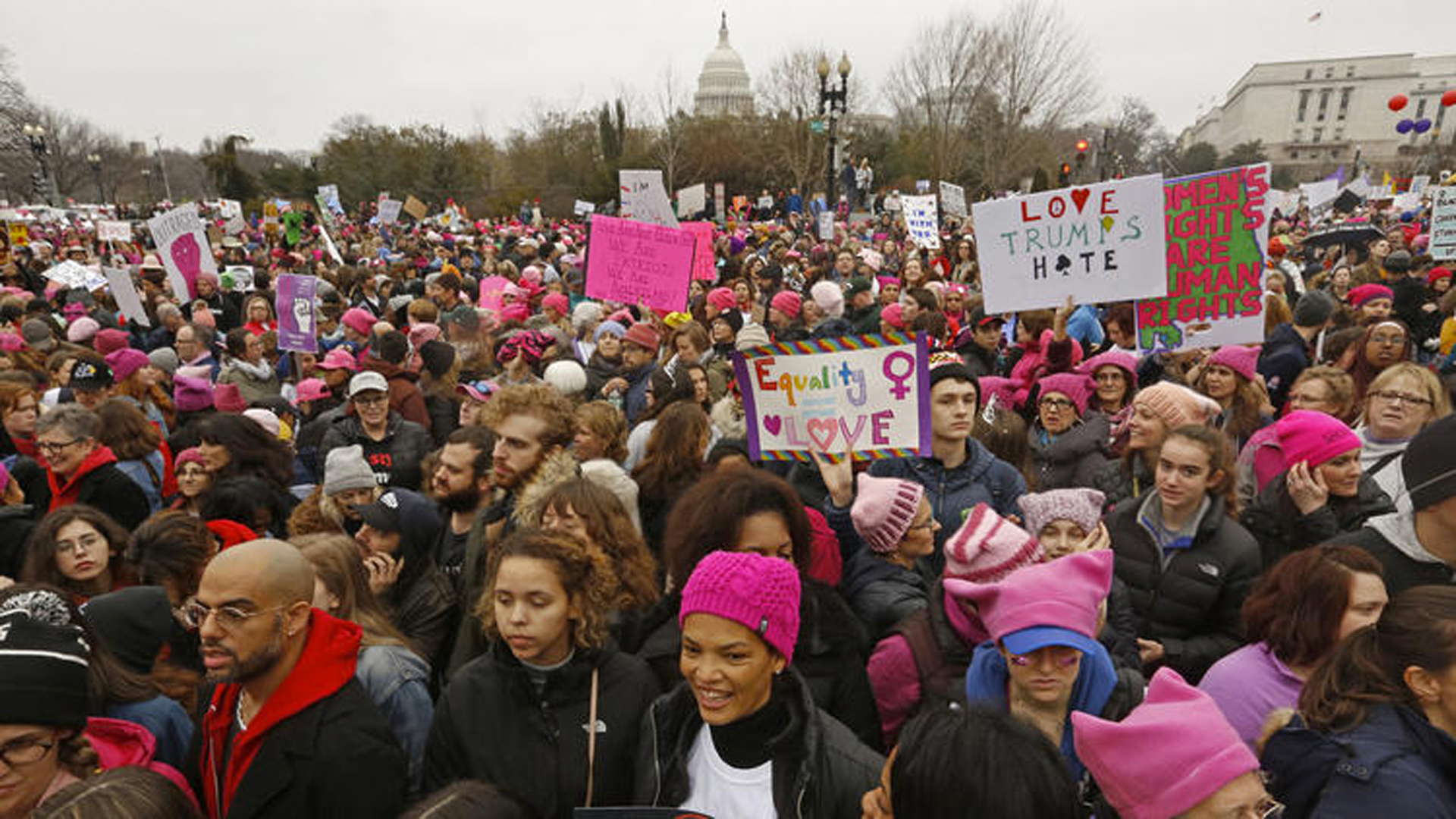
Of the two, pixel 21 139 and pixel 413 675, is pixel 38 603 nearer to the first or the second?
pixel 413 675

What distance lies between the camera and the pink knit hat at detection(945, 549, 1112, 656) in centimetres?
213

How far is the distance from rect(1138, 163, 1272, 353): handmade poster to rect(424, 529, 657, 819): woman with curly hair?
4.84m

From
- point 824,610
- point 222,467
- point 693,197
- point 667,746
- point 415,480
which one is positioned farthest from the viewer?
point 693,197

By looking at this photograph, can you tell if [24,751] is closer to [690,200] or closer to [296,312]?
[296,312]

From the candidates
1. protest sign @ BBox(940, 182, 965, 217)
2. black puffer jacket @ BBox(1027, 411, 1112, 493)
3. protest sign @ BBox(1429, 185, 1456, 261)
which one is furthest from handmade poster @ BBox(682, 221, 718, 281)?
protest sign @ BBox(1429, 185, 1456, 261)

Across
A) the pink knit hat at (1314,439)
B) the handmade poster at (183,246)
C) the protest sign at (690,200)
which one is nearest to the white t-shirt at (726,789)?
the pink knit hat at (1314,439)

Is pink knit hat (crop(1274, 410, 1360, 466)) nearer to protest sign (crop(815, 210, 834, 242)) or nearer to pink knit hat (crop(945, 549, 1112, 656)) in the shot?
pink knit hat (crop(945, 549, 1112, 656))

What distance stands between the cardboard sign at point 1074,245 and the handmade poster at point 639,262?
323cm

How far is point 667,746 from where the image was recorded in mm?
2178

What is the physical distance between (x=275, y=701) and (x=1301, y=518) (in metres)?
4.05

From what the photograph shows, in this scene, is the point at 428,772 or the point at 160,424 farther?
the point at 160,424

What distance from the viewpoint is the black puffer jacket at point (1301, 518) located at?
345cm

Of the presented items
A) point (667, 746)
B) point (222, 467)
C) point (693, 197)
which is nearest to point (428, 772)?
point (667, 746)

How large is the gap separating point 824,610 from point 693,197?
68.5 ft
